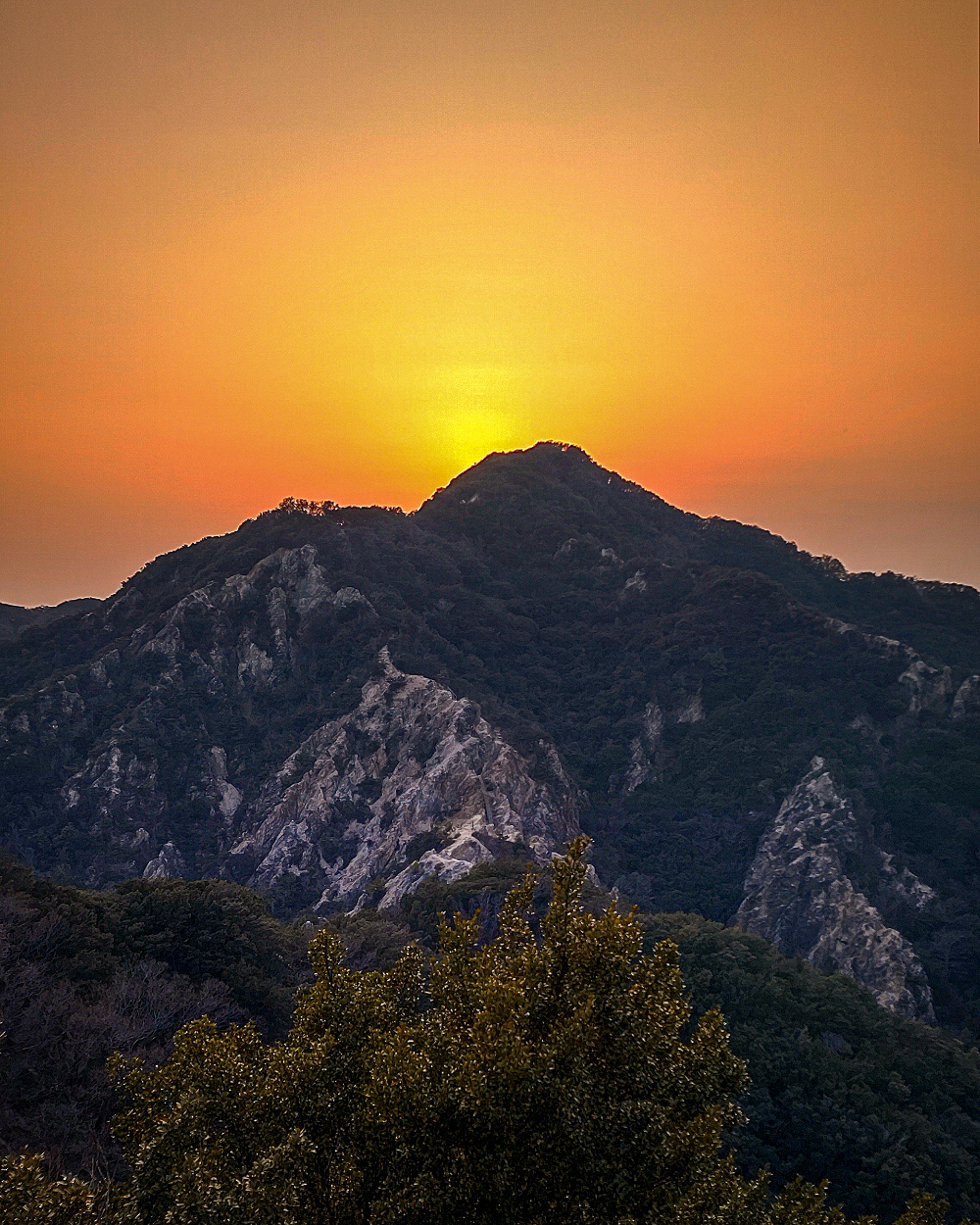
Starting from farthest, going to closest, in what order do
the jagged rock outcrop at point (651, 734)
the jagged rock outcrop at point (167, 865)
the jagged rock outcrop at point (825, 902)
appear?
the jagged rock outcrop at point (651, 734) → the jagged rock outcrop at point (167, 865) → the jagged rock outcrop at point (825, 902)

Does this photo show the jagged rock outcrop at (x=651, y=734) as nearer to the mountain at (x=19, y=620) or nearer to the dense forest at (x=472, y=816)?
the dense forest at (x=472, y=816)

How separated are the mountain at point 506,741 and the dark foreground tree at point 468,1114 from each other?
6270 cm

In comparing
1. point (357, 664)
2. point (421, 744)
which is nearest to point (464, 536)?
point (357, 664)

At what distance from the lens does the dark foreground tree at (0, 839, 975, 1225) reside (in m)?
13.1

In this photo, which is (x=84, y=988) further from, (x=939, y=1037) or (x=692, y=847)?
(x=692, y=847)

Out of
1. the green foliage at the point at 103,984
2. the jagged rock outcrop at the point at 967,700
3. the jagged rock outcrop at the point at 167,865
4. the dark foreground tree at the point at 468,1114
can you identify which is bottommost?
the jagged rock outcrop at the point at 167,865

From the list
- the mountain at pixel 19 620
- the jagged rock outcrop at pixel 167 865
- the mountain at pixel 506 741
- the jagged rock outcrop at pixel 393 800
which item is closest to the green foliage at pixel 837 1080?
the mountain at pixel 506 741

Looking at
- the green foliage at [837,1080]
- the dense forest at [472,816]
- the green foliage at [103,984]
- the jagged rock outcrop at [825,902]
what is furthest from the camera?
the jagged rock outcrop at [825,902]

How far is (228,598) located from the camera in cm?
13612

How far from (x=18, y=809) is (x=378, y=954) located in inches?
3215

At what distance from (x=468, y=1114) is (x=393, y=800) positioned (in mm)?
92127

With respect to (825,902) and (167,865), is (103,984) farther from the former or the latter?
(825,902)

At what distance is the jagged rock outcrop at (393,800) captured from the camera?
92.0 m

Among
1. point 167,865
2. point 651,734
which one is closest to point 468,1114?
point 167,865
